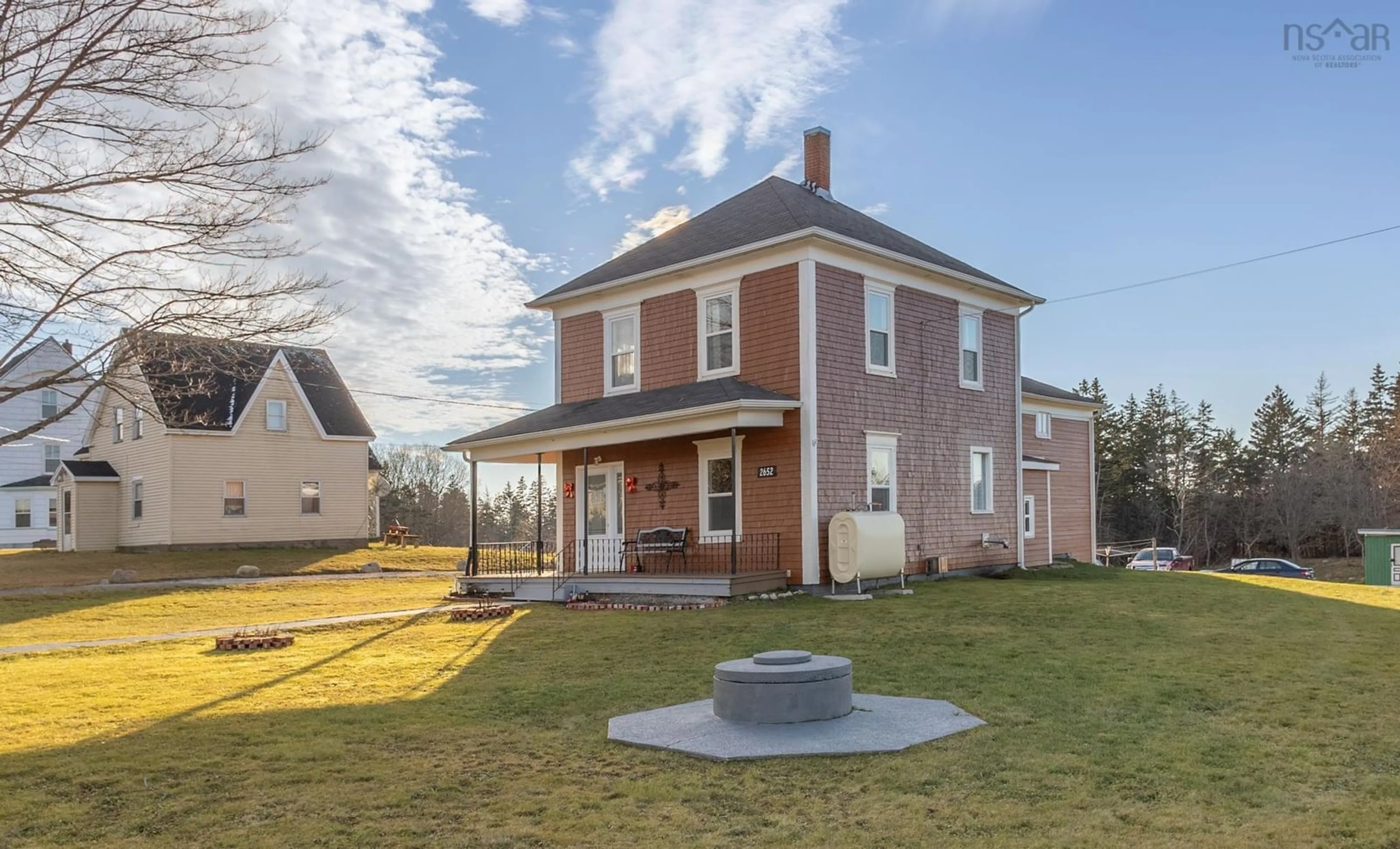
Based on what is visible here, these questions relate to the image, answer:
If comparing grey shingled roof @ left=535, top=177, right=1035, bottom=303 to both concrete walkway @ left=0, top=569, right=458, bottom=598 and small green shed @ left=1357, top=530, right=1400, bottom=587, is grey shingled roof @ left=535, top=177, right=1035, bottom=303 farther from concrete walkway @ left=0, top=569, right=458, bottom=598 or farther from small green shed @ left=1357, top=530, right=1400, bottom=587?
small green shed @ left=1357, top=530, right=1400, bottom=587

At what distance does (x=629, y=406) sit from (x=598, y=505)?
294 cm

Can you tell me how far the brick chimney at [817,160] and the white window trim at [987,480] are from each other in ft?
21.1

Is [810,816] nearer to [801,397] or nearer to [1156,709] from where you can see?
[1156,709]

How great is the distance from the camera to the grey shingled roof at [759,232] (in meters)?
18.7

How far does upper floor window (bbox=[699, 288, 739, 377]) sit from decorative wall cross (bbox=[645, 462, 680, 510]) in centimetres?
199

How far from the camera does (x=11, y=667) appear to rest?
12094 millimetres

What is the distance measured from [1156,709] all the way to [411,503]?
5977 centimetres

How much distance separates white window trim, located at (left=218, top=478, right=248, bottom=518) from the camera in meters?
32.8

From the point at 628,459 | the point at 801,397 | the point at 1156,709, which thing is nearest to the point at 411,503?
the point at 628,459

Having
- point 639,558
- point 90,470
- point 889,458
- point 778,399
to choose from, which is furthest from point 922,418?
point 90,470

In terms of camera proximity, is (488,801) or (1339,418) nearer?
(488,801)

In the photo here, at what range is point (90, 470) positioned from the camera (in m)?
34.8

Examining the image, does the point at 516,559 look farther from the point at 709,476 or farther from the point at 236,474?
the point at 236,474

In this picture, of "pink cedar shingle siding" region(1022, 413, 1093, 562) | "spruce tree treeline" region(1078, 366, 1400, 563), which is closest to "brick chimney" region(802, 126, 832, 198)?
"pink cedar shingle siding" region(1022, 413, 1093, 562)
